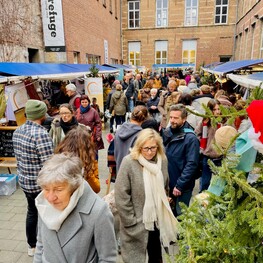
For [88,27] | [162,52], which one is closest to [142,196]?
[88,27]

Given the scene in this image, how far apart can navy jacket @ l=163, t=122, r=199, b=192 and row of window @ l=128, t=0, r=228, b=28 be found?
2540 cm

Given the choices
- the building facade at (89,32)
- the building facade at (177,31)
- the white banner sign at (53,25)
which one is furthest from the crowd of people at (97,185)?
the building facade at (177,31)

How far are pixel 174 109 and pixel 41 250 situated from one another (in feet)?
6.59

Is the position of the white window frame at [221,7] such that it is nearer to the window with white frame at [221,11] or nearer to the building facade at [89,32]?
the window with white frame at [221,11]

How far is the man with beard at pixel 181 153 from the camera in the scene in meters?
2.89

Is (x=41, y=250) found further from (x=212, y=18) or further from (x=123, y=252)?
(x=212, y=18)

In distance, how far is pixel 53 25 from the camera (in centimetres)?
1102

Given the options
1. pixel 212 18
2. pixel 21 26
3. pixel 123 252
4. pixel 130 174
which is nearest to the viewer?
pixel 130 174

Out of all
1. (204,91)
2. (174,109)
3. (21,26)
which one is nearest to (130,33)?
(21,26)

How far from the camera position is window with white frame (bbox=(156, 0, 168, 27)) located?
25656 millimetres

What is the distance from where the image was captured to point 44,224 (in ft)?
5.39

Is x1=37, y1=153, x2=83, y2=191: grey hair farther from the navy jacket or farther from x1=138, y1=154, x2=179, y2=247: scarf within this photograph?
the navy jacket

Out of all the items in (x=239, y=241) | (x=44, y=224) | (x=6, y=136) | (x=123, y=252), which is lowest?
(x=123, y=252)

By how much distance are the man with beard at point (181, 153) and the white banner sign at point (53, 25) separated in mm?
9900
